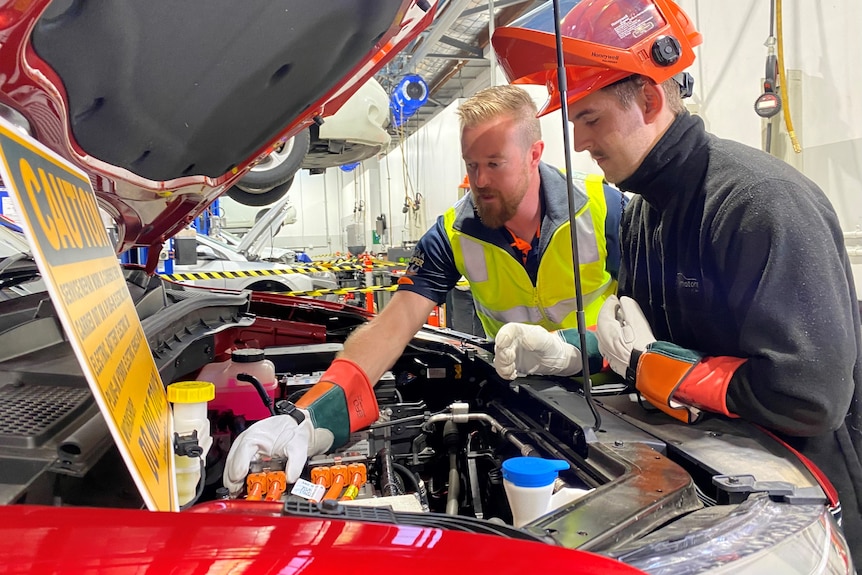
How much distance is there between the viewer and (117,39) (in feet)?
3.32

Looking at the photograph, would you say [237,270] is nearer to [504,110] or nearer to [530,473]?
[504,110]

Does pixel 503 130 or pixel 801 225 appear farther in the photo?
pixel 503 130

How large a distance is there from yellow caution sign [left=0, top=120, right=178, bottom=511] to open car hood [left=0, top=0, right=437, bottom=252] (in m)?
0.30

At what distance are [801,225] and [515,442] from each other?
0.73m

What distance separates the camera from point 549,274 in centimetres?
210

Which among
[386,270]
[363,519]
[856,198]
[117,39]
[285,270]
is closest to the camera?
[363,519]

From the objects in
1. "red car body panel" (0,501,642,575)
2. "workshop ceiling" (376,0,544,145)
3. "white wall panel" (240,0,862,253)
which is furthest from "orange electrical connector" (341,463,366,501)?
"workshop ceiling" (376,0,544,145)

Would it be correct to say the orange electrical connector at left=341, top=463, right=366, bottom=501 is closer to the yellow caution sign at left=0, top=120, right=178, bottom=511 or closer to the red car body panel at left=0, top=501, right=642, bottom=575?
the yellow caution sign at left=0, top=120, right=178, bottom=511

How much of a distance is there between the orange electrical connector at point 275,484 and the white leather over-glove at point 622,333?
0.83 m

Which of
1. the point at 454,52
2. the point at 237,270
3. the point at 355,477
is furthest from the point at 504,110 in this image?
the point at 454,52

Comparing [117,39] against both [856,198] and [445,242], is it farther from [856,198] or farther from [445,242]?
[856,198]

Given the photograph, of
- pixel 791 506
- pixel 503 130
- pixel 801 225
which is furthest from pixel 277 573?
pixel 503 130

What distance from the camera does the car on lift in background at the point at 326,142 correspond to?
11.9 feet

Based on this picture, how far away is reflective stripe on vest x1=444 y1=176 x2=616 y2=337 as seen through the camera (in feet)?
6.81
